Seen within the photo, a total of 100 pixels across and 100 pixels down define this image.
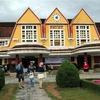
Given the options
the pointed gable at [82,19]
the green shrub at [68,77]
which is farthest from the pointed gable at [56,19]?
the green shrub at [68,77]

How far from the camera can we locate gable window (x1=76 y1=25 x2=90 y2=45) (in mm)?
51531

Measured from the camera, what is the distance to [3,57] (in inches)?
1960

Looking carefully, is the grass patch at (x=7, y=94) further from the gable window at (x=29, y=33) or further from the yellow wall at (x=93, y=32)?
the yellow wall at (x=93, y=32)

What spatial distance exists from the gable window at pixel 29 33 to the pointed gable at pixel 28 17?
92 cm

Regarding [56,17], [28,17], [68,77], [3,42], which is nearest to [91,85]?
[68,77]

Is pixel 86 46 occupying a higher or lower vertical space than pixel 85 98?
higher

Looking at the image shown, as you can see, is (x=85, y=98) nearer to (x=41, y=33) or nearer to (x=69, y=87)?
(x=69, y=87)

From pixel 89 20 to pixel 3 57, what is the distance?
17.1m

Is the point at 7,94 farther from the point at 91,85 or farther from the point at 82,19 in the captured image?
the point at 82,19

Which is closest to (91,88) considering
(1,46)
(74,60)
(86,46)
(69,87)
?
(69,87)

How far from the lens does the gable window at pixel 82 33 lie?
51531 millimetres

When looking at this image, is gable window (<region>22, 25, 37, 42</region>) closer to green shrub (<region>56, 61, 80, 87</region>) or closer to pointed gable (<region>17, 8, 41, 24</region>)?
pointed gable (<region>17, 8, 41, 24</region>)

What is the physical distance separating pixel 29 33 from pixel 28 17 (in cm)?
291

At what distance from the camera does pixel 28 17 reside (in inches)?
1994
